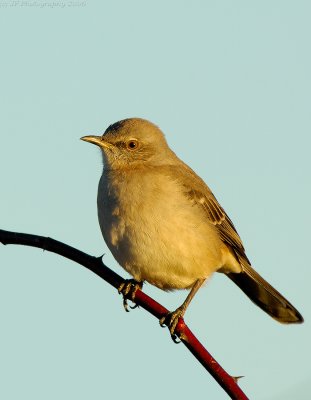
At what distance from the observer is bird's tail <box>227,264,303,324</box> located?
874cm

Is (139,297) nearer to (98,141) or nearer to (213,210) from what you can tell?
(98,141)

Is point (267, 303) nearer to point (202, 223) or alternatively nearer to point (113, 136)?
point (202, 223)

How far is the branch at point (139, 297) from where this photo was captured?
429cm

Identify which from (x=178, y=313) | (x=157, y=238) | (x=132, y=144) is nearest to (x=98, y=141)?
(x=132, y=144)

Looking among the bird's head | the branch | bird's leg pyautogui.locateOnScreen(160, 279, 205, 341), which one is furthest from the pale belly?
the branch

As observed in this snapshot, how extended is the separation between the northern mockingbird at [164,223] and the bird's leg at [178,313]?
11 mm

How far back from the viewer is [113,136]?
877 centimetres

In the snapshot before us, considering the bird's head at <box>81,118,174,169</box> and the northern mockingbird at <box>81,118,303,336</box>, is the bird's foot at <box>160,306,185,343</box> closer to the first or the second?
the northern mockingbird at <box>81,118,303,336</box>

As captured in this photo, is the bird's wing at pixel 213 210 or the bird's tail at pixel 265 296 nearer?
the bird's wing at pixel 213 210

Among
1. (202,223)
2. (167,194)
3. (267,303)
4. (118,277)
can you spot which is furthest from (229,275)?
(118,277)

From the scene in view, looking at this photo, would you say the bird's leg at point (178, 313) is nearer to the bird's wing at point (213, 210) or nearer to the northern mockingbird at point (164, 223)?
the northern mockingbird at point (164, 223)

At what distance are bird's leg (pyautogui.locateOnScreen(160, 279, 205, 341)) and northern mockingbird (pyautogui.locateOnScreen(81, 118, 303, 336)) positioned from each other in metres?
0.01

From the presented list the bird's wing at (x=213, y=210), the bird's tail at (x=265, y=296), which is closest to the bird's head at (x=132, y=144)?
the bird's wing at (x=213, y=210)

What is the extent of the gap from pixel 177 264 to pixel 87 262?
2.93 m
